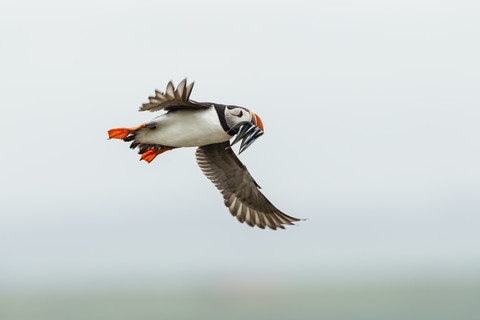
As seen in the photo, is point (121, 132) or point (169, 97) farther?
point (121, 132)

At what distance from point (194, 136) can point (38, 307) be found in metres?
120

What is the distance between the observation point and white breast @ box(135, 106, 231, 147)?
10008mm

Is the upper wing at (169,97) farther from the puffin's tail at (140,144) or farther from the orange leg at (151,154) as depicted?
the orange leg at (151,154)

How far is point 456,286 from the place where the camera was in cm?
13825

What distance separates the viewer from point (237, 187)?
12.1 meters

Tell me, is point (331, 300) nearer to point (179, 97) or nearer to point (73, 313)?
point (73, 313)

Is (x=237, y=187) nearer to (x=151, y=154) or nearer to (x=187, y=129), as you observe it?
(x=151, y=154)

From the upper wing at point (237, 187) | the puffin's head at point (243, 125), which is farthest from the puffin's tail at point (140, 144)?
the upper wing at point (237, 187)

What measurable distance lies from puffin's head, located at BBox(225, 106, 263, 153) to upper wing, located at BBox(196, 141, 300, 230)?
1.87m

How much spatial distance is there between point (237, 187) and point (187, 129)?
2.28 m

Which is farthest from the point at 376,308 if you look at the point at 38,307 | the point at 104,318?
the point at 38,307

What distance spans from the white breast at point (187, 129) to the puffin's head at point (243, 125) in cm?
13

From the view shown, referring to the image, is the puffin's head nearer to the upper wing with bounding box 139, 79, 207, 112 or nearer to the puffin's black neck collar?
the puffin's black neck collar

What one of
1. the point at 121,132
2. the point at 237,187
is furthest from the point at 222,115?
the point at 237,187
